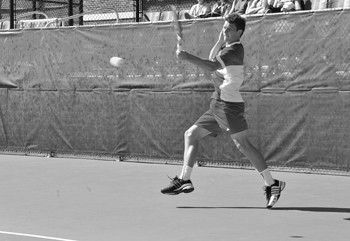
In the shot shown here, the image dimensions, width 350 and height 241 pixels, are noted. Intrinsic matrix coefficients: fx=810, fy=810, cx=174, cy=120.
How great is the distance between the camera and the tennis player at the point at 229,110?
8258mm

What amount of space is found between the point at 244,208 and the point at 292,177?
268 cm

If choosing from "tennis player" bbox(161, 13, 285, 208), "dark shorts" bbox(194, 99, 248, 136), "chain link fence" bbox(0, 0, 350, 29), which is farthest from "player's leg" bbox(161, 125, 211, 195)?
"chain link fence" bbox(0, 0, 350, 29)

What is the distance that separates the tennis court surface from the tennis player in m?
0.25

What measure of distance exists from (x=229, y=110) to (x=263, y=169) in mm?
704

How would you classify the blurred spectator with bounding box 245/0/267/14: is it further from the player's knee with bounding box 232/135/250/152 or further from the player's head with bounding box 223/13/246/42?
the player's knee with bounding box 232/135/250/152

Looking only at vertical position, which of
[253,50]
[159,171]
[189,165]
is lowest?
[159,171]

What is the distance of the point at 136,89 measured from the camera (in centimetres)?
1278

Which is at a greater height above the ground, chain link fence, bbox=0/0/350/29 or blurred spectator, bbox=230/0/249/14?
blurred spectator, bbox=230/0/249/14

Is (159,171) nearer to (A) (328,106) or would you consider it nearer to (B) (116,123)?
(B) (116,123)

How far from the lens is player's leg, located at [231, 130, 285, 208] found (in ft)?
26.9

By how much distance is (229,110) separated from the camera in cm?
841

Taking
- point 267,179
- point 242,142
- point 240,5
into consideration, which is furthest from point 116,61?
point 267,179

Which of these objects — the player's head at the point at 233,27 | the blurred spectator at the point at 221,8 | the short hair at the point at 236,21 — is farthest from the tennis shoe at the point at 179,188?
the blurred spectator at the point at 221,8

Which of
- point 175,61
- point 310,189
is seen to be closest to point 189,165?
point 310,189
